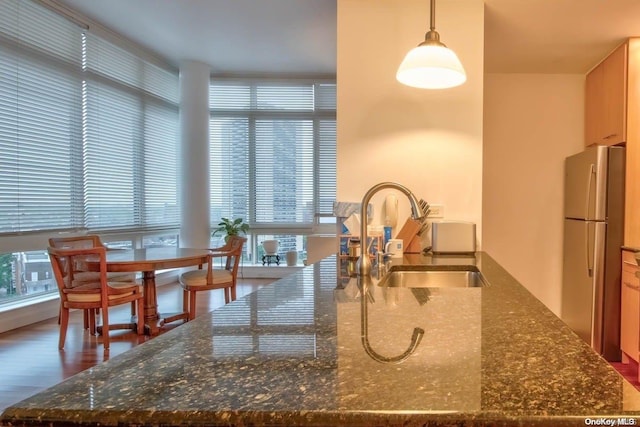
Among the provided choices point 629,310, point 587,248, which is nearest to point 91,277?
point 587,248

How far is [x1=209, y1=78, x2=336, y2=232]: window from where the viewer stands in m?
6.05

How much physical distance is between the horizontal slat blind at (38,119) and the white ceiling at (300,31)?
1.58ft

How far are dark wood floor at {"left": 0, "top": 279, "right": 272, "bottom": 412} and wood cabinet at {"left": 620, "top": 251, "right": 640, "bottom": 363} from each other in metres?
3.68

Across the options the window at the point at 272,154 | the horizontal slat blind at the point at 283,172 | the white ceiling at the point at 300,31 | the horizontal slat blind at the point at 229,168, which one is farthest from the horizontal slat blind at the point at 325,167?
the horizontal slat blind at the point at 229,168

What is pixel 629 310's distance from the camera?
2.82 m

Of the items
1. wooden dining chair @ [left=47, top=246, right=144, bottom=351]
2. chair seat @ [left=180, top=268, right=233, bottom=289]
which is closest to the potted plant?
chair seat @ [left=180, top=268, right=233, bottom=289]

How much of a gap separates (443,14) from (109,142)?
4038mm

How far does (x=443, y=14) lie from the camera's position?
2.47m

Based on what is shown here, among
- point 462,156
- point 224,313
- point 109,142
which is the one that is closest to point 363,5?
point 462,156

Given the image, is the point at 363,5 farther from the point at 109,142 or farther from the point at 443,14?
the point at 109,142

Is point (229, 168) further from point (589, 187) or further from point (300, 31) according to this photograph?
point (589, 187)

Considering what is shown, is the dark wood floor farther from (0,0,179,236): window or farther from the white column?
the white column

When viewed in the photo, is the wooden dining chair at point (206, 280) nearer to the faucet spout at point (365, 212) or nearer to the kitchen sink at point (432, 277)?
the kitchen sink at point (432, 277)

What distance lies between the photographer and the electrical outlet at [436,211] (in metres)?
2.48
